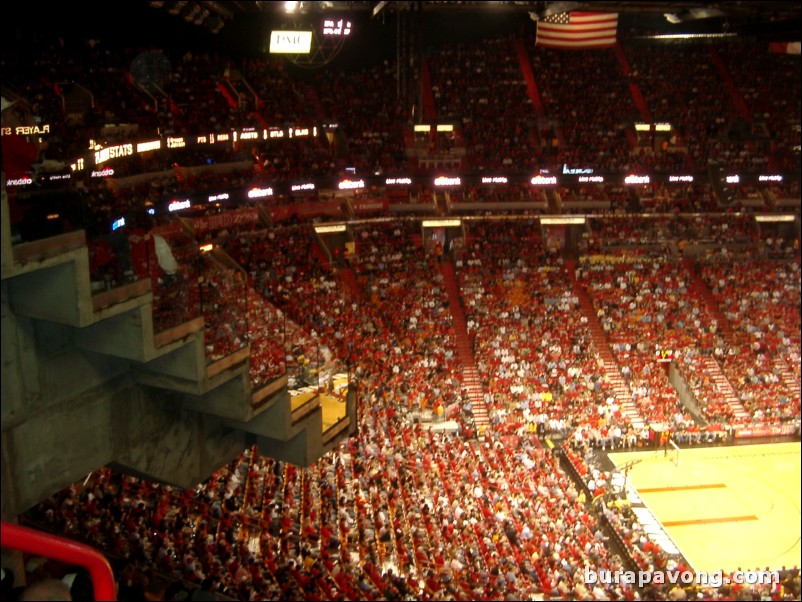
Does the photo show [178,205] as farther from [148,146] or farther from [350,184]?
[350,184]

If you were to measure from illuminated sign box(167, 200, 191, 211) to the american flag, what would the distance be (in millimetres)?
12580

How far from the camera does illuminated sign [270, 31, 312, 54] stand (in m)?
26.9

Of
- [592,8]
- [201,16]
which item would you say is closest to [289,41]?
[201,16]

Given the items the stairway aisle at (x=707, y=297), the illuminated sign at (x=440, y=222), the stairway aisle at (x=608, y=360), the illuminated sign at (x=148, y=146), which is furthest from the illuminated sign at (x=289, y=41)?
the stairway aisle at (x=707, y=297)

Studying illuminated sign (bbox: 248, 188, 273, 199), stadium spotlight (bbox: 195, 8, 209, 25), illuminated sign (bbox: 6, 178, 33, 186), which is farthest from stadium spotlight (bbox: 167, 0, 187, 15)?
illuminated sign (bbox: 6, 178, 33, 186)

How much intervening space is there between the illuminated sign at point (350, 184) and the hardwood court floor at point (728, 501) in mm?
13563

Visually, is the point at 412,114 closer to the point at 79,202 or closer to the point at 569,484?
the point at 569,484

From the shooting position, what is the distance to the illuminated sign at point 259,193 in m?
25.9

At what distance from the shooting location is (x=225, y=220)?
24531mm

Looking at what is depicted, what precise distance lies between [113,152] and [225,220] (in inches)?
169

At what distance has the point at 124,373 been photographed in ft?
24.0

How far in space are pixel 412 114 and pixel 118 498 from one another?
22.1 m

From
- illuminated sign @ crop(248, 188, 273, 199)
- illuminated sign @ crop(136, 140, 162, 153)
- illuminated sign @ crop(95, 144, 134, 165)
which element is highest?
illuminated sign @ crop(95, 144, 134, 165)

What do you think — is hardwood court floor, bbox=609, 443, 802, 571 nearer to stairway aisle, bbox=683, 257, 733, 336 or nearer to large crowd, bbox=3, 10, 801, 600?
large crowd, bbox=3, 10, 801, 600
